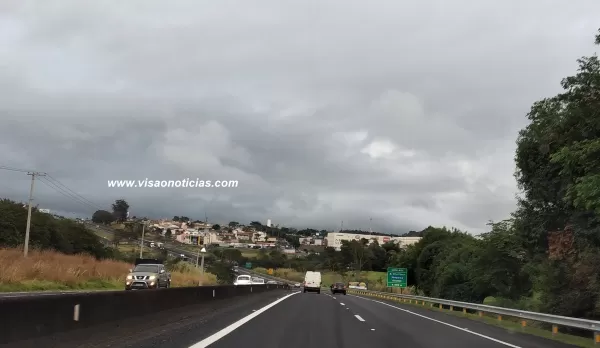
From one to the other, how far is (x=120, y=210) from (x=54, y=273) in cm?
6741

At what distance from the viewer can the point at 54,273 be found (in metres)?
33.1

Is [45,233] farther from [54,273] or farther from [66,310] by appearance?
[66,310]

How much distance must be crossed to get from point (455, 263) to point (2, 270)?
43.3 metres

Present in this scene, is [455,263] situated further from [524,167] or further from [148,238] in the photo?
[148,238]

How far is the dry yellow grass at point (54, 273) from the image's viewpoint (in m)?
28.8

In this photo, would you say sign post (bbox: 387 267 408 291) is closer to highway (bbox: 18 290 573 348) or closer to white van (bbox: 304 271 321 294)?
white van (bbox: 304 271 321 294)

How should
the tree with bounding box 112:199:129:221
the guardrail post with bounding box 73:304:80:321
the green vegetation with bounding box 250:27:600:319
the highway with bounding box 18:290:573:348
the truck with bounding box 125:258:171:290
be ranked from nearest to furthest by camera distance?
the guardrail post with bounding box 73:304:80:321
the highway with bounding box 18:290:573:348
the green vegetation with bounding box 250:27:600:319
the truck with bounding box 125:258:171:290
the tree with bounding box 112:199:129:221

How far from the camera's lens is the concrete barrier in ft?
25.0

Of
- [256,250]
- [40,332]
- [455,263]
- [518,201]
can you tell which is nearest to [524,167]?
[518,201]

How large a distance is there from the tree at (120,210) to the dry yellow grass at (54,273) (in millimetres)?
48262

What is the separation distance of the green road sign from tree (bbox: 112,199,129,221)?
4701cm

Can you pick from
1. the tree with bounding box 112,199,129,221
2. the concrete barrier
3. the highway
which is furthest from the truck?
the tree with bounding box 112,199,129,221

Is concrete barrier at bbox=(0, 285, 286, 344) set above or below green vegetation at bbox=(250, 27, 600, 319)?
below

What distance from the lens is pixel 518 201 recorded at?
3597 cm
